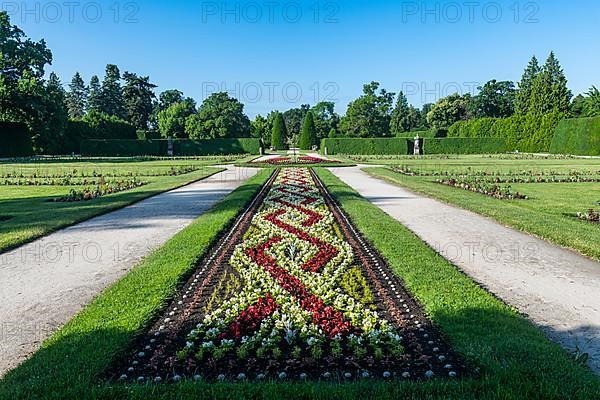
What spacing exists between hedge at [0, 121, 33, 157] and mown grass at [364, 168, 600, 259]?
110ft

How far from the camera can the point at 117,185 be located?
46.0ft

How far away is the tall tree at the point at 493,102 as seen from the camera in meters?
69.1

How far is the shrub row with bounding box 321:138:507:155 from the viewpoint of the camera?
44125 millimetres

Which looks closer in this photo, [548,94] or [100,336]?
[100,336]

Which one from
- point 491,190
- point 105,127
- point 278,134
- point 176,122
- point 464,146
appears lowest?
point 491,190

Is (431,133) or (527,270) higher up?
(431,133)

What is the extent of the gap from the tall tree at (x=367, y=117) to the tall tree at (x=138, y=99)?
101 feet

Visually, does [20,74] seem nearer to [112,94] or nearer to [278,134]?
[278,134]

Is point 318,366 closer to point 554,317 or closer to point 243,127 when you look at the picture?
point 554,317

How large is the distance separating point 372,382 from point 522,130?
4928cm

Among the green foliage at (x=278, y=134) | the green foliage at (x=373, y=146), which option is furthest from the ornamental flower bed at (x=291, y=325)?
the green foliage at (x=278, y=134)

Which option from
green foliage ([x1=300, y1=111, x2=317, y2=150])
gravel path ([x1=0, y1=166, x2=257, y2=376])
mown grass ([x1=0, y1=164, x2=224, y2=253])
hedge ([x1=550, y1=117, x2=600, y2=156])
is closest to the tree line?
green foliage ([x1=300, y1=111, x2=317, y2=150])

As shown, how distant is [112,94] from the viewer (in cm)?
6925

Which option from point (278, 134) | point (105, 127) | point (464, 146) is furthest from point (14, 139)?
point (464, 146)
